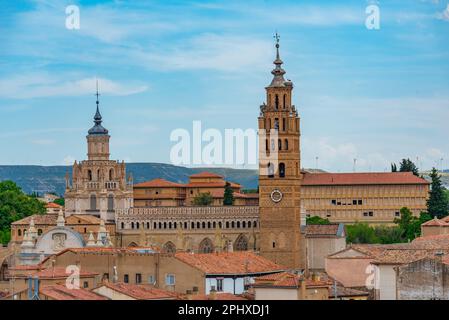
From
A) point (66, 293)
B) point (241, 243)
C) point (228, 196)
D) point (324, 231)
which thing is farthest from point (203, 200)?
point (66, 293)

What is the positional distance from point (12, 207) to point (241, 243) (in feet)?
49.7

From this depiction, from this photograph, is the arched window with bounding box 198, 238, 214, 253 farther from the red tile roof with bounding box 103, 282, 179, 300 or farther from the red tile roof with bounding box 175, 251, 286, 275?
the red tile roof with bounding box 103, 282, 179, 300

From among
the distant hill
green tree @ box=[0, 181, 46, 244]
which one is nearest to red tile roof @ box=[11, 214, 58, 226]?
green tree @ box=[0, 181, 46, 244]

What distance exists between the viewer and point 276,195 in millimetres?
59625

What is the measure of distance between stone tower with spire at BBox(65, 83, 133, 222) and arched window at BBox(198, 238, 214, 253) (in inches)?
193

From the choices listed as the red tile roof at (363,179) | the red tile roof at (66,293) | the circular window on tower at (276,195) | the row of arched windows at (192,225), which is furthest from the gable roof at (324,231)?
the red tile roof at (66,293)

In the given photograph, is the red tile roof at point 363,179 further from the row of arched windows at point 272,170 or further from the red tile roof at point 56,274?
the red tile roof at point 56,274

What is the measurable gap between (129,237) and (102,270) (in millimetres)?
25300

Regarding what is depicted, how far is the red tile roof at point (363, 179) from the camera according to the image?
83.2 metres

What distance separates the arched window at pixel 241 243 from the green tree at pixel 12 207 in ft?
38.0

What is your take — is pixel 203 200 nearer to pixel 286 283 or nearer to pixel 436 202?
pixel 436 202

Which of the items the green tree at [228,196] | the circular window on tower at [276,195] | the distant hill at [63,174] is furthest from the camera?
the distant hill at [63,174]
